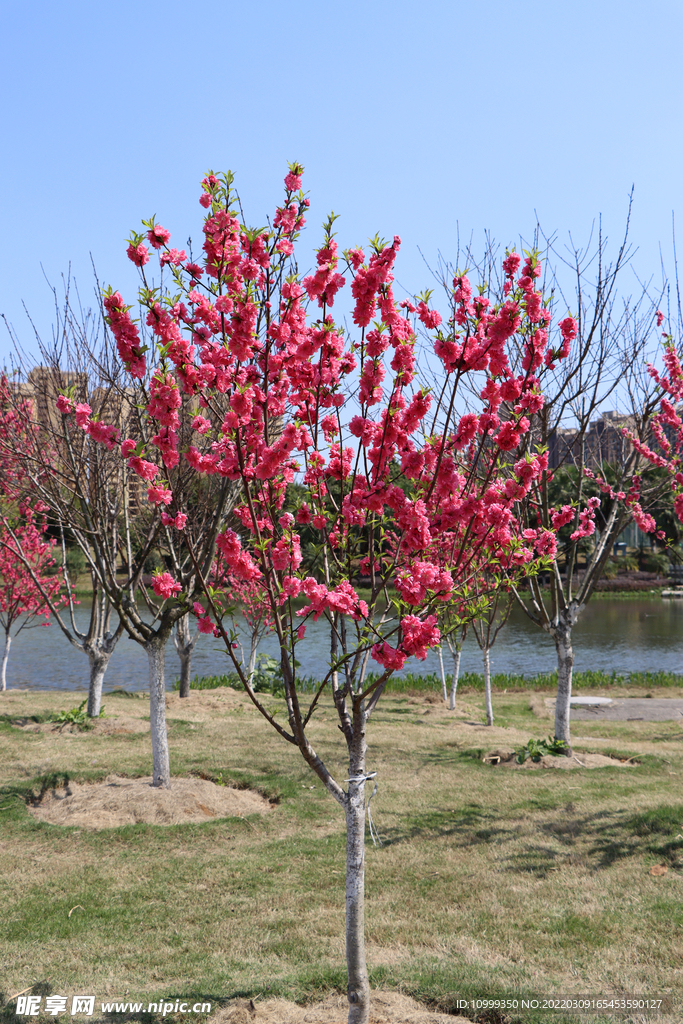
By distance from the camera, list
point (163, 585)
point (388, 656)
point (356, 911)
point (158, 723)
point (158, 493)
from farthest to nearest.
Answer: point (158, 723)
point (163, 585)
point (356, 911)
point (158, 493)
point (388, 656)

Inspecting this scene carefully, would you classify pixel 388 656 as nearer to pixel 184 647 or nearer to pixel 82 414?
pixel 82 414

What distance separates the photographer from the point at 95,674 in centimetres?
1054

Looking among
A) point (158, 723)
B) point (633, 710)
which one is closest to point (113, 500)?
point (158, 723)

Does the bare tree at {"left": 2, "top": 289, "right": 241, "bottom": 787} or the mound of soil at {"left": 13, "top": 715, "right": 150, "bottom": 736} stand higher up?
the bare tree at {"left": 2, "top": 289, "right": 241, "bottom": 787}

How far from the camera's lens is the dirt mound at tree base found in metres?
3.40

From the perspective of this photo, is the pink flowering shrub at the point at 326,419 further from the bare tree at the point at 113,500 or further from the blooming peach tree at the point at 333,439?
the bare tree at the point at 113,500

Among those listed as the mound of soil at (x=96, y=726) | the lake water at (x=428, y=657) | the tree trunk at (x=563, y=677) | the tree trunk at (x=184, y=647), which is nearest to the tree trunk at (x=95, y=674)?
the mound of soil at (x=96, y=726)

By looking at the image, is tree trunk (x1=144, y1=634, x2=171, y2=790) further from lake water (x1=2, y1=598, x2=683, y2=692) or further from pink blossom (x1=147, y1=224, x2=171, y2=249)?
lake water (x1=2, y1=598, x2=683, y2=692)

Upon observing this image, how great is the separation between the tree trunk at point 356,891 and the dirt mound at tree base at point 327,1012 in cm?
23

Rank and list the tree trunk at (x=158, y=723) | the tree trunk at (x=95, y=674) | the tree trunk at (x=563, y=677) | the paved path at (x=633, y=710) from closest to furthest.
Answer: the tree trunk at (x=158, y=723) → the tree trunk at (x=563, y=677) → the tree trunk at (x=95, y=674) → the paved path at (x=633, y=710)

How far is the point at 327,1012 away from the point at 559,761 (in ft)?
19.7

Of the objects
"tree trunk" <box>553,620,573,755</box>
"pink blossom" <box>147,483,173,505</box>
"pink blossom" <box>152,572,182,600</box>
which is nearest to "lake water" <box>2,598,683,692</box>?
"tree trunk" <box>553,620,573,755</box>

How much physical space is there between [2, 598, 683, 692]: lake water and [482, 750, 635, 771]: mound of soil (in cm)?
781

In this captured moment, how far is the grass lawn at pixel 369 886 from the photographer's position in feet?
12.7
